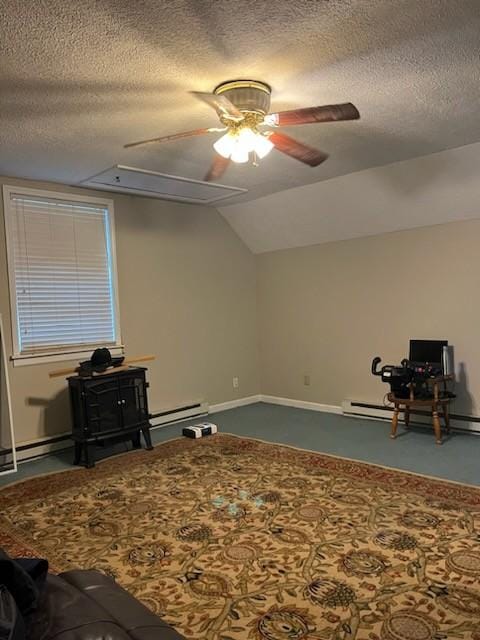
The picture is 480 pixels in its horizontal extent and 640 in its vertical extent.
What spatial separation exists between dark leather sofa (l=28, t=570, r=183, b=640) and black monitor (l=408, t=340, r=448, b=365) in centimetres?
395

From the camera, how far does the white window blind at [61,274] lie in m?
4.35

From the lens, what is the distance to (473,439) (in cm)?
436

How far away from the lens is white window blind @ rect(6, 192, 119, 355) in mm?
4352

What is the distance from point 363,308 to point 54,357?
3.24 m

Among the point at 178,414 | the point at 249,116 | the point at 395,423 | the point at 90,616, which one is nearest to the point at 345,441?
the point at 395,423

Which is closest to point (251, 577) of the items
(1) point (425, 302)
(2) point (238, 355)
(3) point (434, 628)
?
(3) point (434, 628)

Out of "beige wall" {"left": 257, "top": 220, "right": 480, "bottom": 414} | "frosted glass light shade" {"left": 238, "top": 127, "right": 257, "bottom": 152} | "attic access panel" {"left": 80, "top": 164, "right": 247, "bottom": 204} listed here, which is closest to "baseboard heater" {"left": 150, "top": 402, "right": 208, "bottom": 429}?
"beige wall" {"left": 257, "top": 220, "right": 480, "bottom": 414}

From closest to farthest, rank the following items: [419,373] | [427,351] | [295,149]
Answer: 1. [295,149]
2. [419,373]
3. [427,351]

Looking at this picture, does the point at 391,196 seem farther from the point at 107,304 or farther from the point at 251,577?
the point at 251,577

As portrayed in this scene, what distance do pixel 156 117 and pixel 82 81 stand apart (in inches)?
23.8

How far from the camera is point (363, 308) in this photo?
5.37 metres

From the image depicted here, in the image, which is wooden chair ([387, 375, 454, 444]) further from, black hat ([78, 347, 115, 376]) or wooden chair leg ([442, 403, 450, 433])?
black hat ([78, 347, 115, 376])

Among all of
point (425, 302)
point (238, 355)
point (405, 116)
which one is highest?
point (405, 116)

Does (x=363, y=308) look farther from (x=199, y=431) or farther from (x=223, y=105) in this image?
(x=223, y=105)
